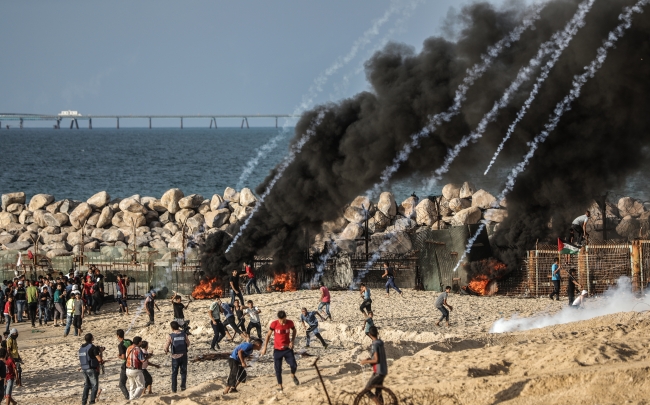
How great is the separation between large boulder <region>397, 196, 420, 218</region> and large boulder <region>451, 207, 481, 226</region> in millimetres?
2473

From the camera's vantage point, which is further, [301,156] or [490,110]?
[301,156]

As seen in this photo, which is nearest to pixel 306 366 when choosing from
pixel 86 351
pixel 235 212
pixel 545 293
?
pixel 86 351

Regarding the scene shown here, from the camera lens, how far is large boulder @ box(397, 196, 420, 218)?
44.5m

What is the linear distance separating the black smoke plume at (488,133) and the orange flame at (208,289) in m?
0.51

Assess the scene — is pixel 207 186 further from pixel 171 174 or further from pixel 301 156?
pixel 301 156

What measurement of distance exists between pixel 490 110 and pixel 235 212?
67.6ft

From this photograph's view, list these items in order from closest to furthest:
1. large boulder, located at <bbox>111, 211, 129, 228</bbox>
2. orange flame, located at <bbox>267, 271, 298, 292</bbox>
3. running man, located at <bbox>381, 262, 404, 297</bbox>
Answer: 1. running man, located at <bbox>381, 262, 404, 297</bbox>
2. orange flame, located at <bbox>267, 271, 298, 292</bbox>
3. large boulder, located at <bbox>111, 211, 129, 228</bbox>

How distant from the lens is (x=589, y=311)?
22.6 meters

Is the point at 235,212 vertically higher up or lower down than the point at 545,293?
higher up

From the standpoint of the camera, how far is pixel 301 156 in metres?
32.9

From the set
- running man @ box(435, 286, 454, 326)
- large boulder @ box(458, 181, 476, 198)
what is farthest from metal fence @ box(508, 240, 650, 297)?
large boulder @ box(458, 181, 476, 198)

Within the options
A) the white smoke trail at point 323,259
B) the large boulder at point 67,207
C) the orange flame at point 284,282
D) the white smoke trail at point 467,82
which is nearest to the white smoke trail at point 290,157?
the orange flame at point 284,282

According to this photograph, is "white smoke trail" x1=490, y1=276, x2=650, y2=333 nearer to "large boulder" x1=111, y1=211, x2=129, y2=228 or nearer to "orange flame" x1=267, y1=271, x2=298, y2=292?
"orange flame" x1=267, y1=271, x2=298, y2=292

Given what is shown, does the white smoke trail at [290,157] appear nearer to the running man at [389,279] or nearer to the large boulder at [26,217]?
the running man at [389,279]
